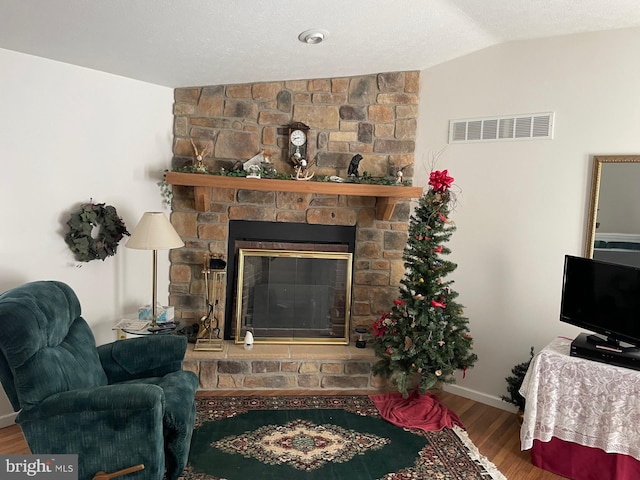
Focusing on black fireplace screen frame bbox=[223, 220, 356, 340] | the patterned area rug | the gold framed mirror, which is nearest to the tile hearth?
the patterned area rug

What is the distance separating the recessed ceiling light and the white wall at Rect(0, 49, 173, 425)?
1.35 m

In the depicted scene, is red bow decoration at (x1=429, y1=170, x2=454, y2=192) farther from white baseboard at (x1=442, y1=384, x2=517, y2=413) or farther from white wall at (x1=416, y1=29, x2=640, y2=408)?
white baseboard at (x1=442, y1=384, x2=517, y2=413)

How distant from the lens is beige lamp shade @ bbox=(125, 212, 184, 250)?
3111 millimetres

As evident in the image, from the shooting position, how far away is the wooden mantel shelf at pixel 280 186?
11.5 feet

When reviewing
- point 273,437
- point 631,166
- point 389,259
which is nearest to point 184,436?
point 273,437

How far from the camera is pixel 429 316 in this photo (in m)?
3.25

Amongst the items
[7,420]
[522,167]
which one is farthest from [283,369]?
[522,167]

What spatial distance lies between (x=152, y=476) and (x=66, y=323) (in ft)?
3.03

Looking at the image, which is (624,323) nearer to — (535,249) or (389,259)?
(535,249)

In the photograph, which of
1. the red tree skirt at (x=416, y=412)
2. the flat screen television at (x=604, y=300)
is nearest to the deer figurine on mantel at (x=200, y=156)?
the red tree skirt at (x=416, y=412)

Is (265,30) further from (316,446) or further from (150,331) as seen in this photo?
(316,446)

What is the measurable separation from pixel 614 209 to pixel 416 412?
6.29 feet

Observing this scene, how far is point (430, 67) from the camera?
12.6 feet

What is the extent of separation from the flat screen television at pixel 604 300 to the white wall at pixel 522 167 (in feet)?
1.30
